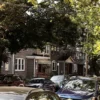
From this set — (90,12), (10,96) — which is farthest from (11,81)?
(10,96)

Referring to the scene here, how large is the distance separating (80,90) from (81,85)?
439mm

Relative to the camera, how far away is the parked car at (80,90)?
14672 millimetres

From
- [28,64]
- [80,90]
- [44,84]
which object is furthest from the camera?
[28,64]

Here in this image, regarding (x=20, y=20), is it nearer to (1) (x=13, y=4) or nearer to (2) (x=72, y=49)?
(1) (x=13, y=4)

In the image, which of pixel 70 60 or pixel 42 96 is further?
pixel 70 60

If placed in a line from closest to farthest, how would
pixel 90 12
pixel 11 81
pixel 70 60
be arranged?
pixel 90 12 → pixel 11 81 → pixel 70 60

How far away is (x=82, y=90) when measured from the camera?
15.3m

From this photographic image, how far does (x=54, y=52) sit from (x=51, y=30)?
29206mm

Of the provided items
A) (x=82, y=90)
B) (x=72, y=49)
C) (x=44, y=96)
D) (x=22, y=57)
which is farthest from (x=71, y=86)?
(x=72, y=49)

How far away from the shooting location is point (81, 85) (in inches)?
619

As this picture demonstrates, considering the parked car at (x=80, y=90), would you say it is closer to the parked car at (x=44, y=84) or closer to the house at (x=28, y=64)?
the parked car at (x=44, y=84)

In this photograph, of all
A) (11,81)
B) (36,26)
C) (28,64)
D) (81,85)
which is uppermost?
(36,26)

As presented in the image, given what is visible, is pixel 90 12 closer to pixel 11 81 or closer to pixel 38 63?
pixel 11 81

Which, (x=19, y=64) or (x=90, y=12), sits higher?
(x=90, y=12)
